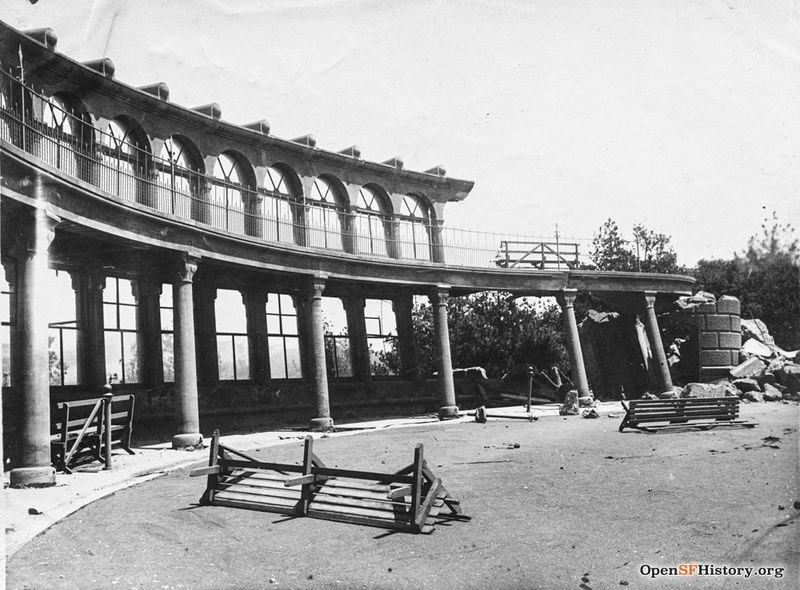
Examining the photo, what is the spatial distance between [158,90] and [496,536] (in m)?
14.1

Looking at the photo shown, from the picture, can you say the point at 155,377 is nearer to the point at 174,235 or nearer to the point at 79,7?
the point at 174,235

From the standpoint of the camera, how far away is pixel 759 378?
25.4m

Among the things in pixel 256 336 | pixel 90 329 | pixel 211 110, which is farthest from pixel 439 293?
pixel 90 329

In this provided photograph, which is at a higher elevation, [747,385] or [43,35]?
[43,35]

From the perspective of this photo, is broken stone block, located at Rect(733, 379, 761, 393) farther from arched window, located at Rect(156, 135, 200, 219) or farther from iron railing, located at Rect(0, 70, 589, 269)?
arched window, located at Rect(156, 135, 200, 219)

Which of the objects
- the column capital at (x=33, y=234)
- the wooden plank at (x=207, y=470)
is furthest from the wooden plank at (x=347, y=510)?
the column capital at (x=33, y=234)

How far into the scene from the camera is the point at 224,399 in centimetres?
1936

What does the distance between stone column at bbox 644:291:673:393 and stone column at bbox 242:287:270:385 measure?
13.5 m

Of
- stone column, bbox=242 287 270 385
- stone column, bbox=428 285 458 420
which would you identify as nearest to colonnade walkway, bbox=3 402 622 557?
stone column, bbox=428 285 458 420

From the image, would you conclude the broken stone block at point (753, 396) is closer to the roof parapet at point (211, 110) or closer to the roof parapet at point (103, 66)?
the roof parapet at point (211, 110)

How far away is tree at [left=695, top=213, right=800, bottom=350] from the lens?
38188mm

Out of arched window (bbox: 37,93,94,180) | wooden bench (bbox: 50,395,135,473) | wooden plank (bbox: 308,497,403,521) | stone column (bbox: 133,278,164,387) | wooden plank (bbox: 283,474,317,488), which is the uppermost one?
arched window (bbox: 37,93,94,180)

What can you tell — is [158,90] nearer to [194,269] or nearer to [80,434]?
[194,269]

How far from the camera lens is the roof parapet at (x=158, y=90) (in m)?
16.9
